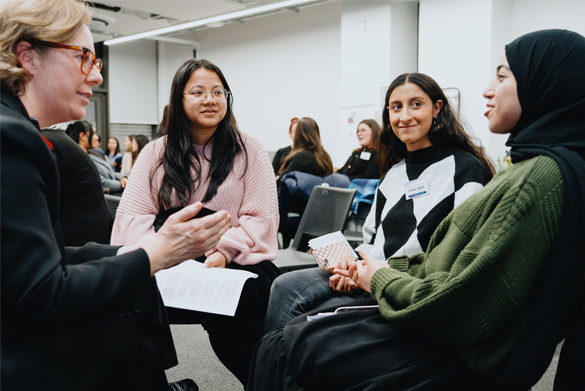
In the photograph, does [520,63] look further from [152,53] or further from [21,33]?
[152,53]

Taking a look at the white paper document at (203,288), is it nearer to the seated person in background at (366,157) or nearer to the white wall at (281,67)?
the seated person in background at (366,157)

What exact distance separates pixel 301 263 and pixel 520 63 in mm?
Answer: 1366

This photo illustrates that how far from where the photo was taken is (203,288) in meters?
1.70

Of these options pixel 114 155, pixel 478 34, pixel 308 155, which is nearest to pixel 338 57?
pixel 478 34

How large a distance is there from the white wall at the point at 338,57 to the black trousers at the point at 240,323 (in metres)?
4.94

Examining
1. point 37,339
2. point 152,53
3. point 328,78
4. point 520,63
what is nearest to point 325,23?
point 328,78

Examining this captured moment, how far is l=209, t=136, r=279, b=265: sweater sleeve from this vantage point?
1.97 metres

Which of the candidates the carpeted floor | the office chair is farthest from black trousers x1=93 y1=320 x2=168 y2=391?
the office chair

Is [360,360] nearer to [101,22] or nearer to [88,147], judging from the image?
[88,147]

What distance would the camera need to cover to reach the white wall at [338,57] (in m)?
6.16

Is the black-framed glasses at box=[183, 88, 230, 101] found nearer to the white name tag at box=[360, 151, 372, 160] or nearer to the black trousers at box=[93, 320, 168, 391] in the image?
the black trousers at box=[93, 320, 168, 391]

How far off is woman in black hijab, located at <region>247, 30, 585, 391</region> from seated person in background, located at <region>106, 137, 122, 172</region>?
932 centimetres

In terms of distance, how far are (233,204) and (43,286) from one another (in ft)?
3.93

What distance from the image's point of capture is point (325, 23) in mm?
8750
